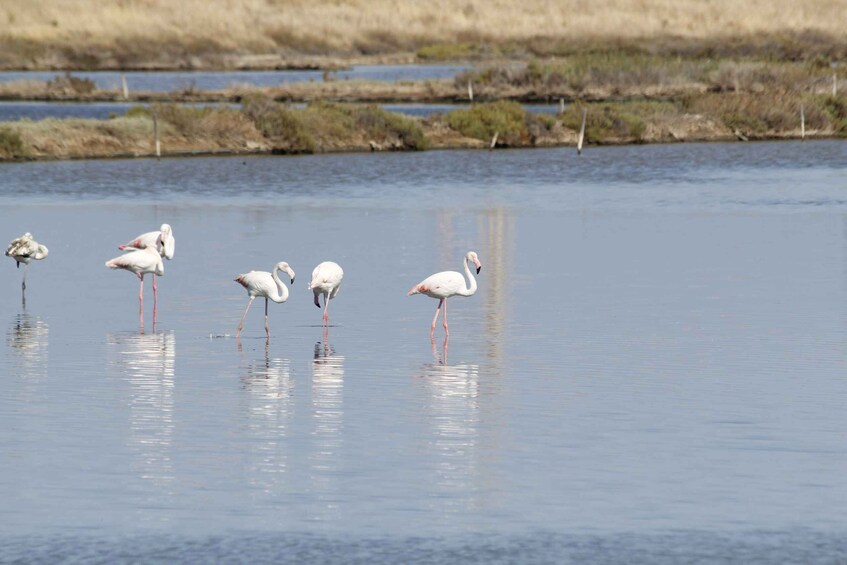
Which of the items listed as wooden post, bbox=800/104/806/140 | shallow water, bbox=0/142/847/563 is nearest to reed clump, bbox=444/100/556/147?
wooden post, bbox=800/104/806/140

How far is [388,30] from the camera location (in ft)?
397

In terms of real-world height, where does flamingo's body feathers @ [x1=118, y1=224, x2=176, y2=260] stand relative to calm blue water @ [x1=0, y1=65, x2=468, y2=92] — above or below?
below

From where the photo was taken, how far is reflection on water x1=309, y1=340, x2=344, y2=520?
11484 millimetres

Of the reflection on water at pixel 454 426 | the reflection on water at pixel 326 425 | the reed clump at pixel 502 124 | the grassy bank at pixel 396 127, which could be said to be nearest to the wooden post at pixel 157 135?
the grassy bank at pixel 396 127

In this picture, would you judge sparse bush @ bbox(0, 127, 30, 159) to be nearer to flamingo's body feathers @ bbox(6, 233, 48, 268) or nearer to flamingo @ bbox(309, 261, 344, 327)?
flamingo's body feathers @ bbox(6, 233, 48, 268)

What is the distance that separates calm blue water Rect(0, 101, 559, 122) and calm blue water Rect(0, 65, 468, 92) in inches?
341

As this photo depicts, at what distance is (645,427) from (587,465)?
1396 millimetres

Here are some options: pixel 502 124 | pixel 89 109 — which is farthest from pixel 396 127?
pixel 89 109

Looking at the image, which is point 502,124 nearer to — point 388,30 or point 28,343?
point 28,343

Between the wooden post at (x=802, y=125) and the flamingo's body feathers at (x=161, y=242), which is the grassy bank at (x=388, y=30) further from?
the flamingo's body feathers at (x=161, y=242)

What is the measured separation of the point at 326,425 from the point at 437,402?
133cm

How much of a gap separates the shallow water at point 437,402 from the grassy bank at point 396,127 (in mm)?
21268

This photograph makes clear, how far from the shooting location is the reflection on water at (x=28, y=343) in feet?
53.8

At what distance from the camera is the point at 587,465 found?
40.3 feet
